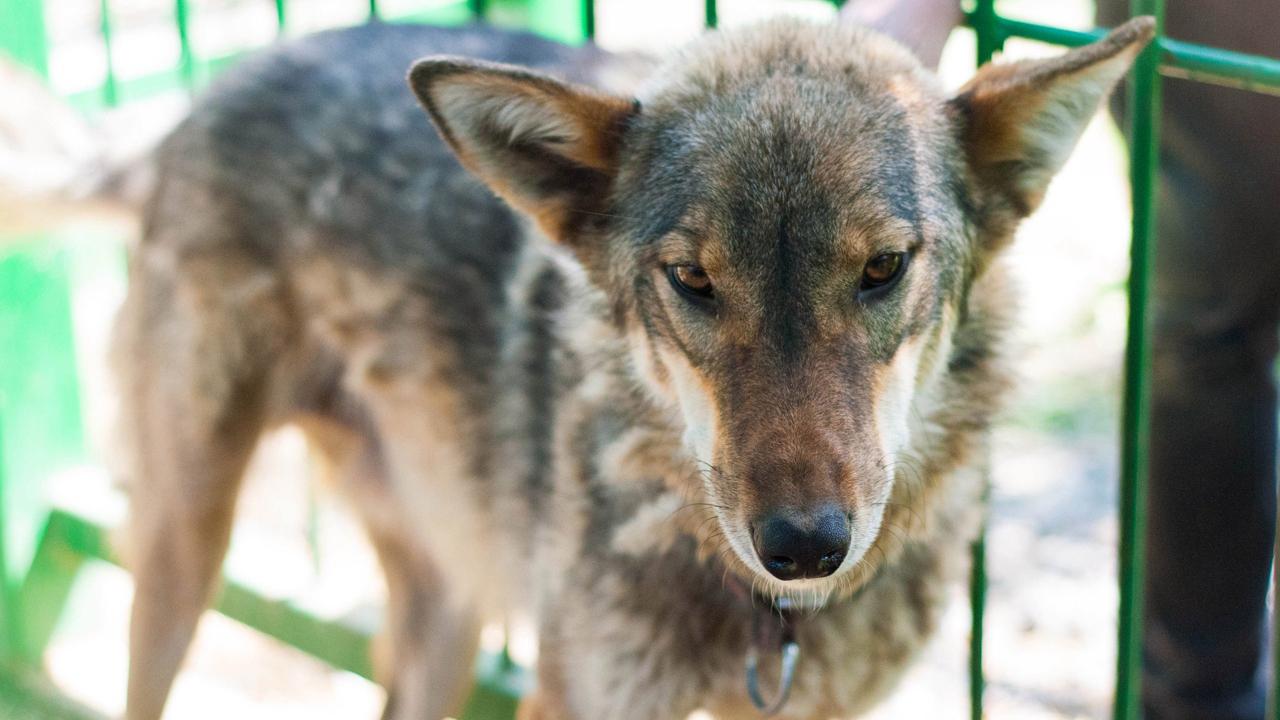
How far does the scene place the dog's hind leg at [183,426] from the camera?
324 centimetres

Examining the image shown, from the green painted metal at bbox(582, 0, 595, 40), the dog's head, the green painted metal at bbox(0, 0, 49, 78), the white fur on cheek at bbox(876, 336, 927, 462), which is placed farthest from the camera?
the green painted metal at bbox(0, 0, 49, 78)

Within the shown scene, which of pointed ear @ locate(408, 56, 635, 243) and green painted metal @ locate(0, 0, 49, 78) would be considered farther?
green painted metal @ locate(0, 0, 49, 78)

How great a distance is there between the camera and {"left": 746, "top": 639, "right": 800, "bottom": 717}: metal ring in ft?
8.55

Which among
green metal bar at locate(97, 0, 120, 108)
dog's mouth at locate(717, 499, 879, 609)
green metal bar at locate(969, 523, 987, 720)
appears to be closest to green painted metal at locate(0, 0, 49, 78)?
green metal bar at locate(97, 0, 120, 108)

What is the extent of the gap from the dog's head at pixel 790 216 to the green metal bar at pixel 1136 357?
17cm

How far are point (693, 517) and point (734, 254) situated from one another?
64cm

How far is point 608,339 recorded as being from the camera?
2.71 meters

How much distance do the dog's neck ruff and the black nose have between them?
0.56 meters

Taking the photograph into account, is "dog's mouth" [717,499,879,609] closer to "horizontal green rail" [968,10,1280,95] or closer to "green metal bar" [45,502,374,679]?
"horizontal green rail" [968,10,1280,95]

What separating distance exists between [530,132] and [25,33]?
2500 mm

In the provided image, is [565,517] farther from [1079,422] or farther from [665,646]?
[1079,422]

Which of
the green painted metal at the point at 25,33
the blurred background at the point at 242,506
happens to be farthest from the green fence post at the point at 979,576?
the green painted metal at the point at 25,33

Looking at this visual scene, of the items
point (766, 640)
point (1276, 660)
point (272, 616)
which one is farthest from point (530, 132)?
point (272, 616)

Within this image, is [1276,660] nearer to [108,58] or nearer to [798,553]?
[798,553]
